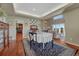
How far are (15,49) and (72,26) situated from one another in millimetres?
1171

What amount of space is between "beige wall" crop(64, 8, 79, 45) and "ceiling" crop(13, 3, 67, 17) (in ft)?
0.82

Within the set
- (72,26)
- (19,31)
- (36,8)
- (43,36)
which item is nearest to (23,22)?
(19,31)

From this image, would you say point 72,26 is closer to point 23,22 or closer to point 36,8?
point 36,8

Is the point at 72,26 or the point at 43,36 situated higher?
the point at 72,26

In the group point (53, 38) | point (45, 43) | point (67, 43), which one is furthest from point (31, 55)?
point (67, 43)

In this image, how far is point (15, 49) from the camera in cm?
228

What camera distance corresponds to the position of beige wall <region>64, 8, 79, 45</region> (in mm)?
2254

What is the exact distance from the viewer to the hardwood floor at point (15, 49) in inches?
89.1

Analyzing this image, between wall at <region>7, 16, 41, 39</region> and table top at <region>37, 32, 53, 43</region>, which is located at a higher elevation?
wall at <region>7, 16, 41, 39</region>

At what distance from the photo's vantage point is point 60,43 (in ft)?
7.66

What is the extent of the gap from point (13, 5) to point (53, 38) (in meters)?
1.00

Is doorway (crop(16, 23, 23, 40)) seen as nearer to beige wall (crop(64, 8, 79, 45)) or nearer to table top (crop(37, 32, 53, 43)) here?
table top (crop(37, 32, 53, 43))

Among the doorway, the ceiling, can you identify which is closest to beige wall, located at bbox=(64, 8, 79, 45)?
the ceiling

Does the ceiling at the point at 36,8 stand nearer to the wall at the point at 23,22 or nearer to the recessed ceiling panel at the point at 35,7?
the recessed ceiling panel at the point at 35,7
